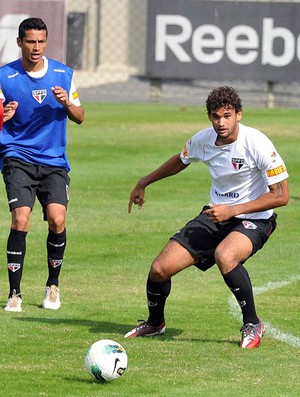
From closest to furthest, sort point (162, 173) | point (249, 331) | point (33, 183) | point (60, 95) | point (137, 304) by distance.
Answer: point (249, 331) → point (162, 173) → point (60, 95) → point (33, 183) → point (137, 304)

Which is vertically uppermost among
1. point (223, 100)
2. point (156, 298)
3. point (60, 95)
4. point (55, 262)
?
point (223, 100)

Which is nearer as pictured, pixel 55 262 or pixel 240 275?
pixel 240 275

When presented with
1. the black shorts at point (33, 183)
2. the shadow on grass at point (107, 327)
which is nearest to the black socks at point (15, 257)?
the black shorts at point (33, 183)

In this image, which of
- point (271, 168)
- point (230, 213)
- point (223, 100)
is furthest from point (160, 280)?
point (223, 100)

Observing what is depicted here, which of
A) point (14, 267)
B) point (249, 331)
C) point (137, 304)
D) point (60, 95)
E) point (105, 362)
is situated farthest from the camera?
point (137, 304)

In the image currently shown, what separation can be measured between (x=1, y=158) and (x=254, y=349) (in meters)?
2.87

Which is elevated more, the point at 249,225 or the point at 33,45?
the point at 33,45

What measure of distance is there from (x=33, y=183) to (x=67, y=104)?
69cm

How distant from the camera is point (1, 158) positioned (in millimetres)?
10039

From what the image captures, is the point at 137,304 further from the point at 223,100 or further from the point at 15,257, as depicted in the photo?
the point at 223,100

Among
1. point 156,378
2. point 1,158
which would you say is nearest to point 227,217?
point 156,378

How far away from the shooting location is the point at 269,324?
361 inches

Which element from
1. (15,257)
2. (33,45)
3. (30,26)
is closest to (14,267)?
(15,257)

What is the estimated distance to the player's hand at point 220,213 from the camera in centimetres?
843
